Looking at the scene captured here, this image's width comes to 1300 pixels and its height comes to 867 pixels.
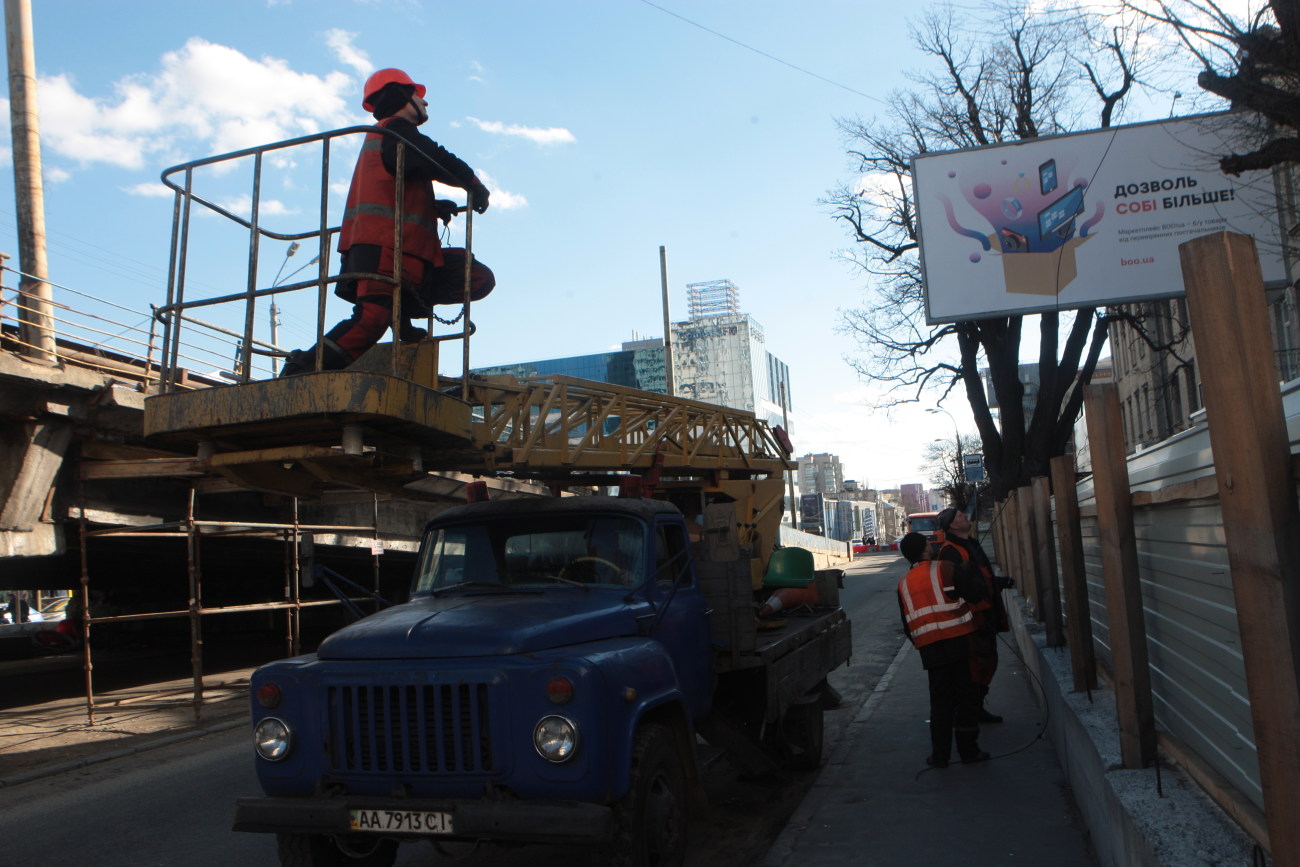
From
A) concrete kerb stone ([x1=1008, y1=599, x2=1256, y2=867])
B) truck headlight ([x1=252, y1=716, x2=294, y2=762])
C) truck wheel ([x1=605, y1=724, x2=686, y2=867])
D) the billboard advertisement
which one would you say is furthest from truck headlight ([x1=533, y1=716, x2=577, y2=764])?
the billboard advertisement

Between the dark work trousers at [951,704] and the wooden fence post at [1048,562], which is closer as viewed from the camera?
the dark work trousers at [951,704]

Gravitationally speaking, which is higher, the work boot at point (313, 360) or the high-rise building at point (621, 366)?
the high-rise building at point (621, 366)

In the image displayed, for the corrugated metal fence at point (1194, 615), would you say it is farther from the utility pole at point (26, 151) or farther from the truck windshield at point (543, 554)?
the utility pole at point (26, 151)

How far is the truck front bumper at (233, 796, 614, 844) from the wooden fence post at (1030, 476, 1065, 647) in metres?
5.46

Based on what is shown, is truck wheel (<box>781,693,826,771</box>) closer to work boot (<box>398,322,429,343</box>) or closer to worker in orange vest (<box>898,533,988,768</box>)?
worker in orange vest (<box>898,533,988,768</box>)

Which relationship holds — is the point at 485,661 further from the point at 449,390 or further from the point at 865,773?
the point at 865,773

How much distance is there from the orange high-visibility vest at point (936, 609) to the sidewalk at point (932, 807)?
98 centimetres

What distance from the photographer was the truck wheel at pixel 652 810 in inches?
168

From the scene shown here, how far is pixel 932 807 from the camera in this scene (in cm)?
621

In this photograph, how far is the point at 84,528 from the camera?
11.8 m

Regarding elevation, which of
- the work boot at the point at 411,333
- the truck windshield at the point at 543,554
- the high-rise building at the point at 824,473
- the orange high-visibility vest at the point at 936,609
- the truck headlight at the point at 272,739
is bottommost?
the truck headlight at the point at 272,739

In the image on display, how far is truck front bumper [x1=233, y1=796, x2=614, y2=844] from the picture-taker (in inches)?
160

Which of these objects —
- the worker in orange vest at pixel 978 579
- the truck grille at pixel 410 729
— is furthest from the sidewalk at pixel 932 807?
the truck grille at pixel 410 729

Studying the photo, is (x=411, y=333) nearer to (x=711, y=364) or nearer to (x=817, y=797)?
(x=817, y=797)
